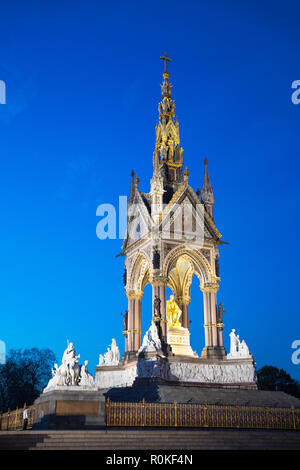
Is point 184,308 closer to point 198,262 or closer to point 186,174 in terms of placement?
point 198,262

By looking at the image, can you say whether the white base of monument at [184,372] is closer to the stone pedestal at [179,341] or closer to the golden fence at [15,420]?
the stone pedestal at [179,341]

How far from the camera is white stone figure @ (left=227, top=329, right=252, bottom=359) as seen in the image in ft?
98.3

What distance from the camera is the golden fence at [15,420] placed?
18661 millimetres

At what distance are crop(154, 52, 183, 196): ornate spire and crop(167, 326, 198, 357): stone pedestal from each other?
9148 millimetres

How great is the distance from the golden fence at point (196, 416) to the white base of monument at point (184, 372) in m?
7.52

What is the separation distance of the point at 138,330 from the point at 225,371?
647 centimetres

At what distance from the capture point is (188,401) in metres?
22.7

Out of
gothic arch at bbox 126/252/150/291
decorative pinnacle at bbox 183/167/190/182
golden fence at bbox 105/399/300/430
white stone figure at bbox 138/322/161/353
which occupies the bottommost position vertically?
golden fence at bbox 105/399/300/430

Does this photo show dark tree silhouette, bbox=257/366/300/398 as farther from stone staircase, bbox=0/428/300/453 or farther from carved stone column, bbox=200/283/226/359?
stone staircase, bbox=0/428/300/453

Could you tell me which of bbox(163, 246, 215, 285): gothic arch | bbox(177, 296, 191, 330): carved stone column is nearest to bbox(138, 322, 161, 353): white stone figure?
bbox(163, 246, 215, 285): gothic arch

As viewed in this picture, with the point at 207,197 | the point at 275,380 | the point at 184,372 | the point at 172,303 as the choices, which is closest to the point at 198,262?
the point at 172,303

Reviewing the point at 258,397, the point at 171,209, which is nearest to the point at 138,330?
the point at 171,209
